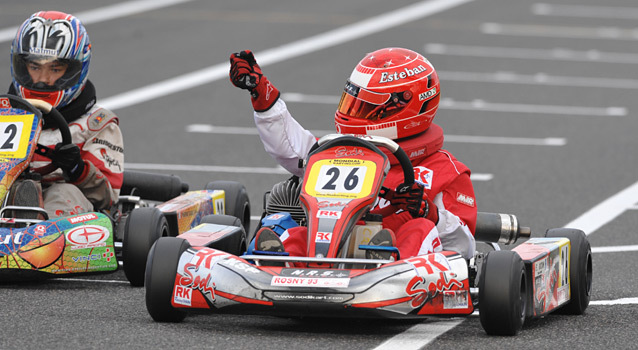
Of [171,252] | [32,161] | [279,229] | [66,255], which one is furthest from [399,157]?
[32,161]

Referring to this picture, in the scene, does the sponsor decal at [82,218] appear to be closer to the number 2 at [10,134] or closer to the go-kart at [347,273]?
the number 2 at [10,134]

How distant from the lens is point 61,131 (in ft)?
23.1

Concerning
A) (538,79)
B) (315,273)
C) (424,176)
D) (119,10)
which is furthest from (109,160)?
(119,10)

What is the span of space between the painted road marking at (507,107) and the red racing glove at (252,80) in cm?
904

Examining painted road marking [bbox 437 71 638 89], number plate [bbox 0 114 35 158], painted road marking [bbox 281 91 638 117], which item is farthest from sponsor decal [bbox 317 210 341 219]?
painted road marking [bbox 437 71 638 89]

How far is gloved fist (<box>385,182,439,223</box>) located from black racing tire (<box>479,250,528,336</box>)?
0.61 meters

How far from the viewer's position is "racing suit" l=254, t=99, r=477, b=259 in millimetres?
5949

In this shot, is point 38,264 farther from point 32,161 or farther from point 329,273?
point 329,273

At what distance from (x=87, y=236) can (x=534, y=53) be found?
48.2 ft

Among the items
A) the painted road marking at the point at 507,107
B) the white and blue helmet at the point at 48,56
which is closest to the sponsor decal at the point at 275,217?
the white and blue helmet at the point at 48,56

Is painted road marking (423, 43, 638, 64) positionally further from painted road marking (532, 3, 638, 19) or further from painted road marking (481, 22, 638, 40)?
painted road marking (532, 3, 638, 19)

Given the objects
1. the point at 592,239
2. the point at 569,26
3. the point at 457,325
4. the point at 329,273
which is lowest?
the point at 569,26

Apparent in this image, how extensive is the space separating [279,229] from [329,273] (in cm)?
83

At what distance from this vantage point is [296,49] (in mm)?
19391
